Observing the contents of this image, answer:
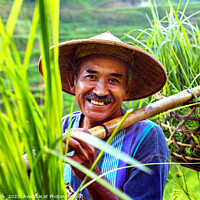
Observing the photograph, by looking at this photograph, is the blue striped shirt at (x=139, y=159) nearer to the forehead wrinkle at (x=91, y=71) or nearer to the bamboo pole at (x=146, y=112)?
the bamboo pole at (x=146, y=112)

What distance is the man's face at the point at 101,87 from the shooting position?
836 millimetres

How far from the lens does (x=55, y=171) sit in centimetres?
41

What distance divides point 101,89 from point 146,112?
139 mm

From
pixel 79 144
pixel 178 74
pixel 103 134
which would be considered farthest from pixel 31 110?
pixel 178 74

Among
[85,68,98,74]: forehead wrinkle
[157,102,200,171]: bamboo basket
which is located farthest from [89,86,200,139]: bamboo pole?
[85,68,98,74]: forehead wrinkle

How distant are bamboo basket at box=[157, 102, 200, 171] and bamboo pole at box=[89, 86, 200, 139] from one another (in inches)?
1.8

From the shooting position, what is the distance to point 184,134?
3.15 feet

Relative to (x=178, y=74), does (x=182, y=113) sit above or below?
below

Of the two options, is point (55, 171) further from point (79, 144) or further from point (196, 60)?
point (196, 60)

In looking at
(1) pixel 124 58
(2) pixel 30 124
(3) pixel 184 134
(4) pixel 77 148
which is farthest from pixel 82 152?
(3) pixel 184 134

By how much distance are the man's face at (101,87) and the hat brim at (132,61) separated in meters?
0.03

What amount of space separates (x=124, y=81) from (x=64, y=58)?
0.68 feet

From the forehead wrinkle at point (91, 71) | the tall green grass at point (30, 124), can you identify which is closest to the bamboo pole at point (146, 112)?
the forehead wrinkle at point (91, 71)

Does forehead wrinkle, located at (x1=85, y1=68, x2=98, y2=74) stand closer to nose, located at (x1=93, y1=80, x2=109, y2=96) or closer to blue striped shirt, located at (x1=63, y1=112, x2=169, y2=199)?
nose, located at (x1=93, y1=80, x2=109, y2=96)
